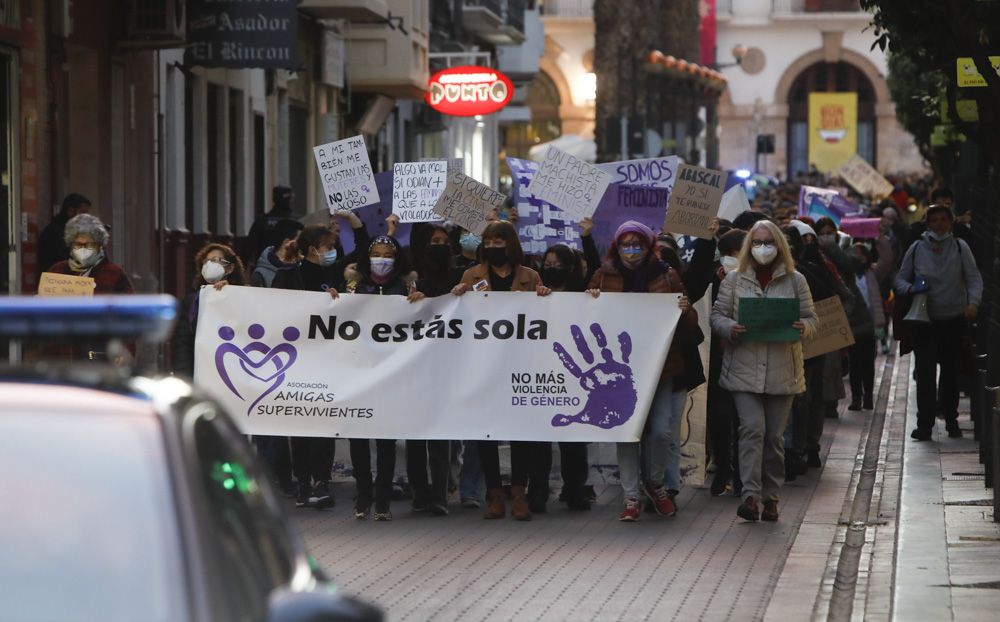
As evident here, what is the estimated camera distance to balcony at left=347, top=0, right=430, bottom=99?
116ft

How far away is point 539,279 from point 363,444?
146cm

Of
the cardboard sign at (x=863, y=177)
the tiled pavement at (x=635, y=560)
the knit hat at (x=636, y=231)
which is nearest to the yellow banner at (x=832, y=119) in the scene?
the cardboard sign at (x=863, y=177)

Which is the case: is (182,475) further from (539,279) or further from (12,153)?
(12,153)

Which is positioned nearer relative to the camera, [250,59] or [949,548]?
[949,548]

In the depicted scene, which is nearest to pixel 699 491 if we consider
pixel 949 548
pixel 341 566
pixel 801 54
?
pixel 949 548

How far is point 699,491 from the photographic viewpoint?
14.4m

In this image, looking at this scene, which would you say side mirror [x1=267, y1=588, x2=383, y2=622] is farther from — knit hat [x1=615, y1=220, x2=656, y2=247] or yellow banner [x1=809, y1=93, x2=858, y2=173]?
yellow banner [x1=809, y1=93, x2=858, y2=173]

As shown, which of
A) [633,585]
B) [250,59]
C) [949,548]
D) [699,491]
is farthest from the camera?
[250,59]

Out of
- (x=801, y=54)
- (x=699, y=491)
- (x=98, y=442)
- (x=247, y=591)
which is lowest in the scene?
(x=699, y=491)

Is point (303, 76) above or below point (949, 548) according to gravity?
above

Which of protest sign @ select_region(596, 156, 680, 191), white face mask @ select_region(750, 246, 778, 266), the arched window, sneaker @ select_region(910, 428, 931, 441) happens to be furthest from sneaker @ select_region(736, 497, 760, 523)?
the arched window

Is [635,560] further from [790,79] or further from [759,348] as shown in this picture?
[790,79]

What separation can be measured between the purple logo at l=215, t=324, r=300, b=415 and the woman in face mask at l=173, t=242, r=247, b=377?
0.88ft

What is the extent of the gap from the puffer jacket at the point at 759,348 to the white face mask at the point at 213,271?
2.96m
